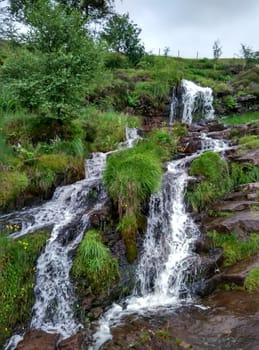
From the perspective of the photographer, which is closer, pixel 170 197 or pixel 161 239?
pixel 161 239

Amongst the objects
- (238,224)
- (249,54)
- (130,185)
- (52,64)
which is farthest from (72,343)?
(249,54)

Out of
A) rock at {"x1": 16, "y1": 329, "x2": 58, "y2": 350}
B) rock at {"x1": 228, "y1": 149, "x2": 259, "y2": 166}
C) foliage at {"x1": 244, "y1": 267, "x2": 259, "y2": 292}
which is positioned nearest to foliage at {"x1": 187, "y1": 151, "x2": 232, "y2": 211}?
rock at {"x1": 228, "y1": 149, "x2": 259, "y2": 166}

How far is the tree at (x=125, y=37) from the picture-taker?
83.1ft

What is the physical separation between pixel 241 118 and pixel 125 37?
36.4 ft

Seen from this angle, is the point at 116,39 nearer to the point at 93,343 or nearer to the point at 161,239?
the point at 161,239

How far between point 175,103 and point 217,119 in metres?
2.28

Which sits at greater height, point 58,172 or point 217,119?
point 217,119

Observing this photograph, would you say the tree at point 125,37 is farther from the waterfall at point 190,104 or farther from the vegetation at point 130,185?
the vegetation at point 130,185

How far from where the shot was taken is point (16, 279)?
664 centimetres

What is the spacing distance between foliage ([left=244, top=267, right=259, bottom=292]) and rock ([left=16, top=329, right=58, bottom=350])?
3.47 m

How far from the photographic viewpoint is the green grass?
58.7 ft

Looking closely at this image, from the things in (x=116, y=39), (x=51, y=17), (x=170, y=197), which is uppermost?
(x=116, y=39)

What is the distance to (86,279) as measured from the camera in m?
6.87

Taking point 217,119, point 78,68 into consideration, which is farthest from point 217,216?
point 217,119
